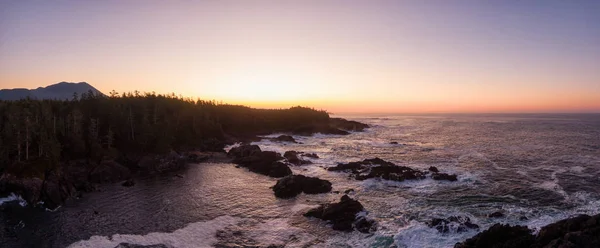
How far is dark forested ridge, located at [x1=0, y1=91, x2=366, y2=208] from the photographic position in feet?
127

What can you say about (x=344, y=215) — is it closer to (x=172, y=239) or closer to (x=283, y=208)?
(x=283, y=208)

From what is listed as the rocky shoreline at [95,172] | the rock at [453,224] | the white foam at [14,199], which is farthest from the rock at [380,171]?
the white foam at [14,199]

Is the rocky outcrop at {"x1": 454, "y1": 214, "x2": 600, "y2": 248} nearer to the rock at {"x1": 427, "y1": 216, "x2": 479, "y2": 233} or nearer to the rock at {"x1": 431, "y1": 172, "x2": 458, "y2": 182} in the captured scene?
the rock at {"x1": 427, "y1": 216, "x2": 479, "y2": 233}

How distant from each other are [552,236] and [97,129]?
70.2 m

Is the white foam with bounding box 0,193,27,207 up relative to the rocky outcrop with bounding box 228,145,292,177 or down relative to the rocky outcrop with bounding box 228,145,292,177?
down

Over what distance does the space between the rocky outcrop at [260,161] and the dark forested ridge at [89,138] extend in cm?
1295

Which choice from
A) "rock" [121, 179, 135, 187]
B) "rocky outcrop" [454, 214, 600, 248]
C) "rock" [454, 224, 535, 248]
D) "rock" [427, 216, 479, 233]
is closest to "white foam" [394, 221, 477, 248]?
"rock" [427, 216, 479, 233]

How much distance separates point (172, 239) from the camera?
1049 inches

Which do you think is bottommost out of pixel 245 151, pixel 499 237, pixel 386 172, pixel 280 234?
pixel 280 234

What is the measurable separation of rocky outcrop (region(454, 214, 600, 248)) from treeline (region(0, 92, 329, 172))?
4904 centimetres

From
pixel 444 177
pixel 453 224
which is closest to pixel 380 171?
pixel 444 177

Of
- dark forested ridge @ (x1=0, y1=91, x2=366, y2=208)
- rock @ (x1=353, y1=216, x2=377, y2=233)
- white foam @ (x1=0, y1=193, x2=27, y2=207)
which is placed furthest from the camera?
dark forested ridge @ (x1=0, y1=91, x2=366, y2=208)

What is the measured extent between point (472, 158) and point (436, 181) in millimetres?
23869

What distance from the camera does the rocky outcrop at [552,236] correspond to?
53.9ft
